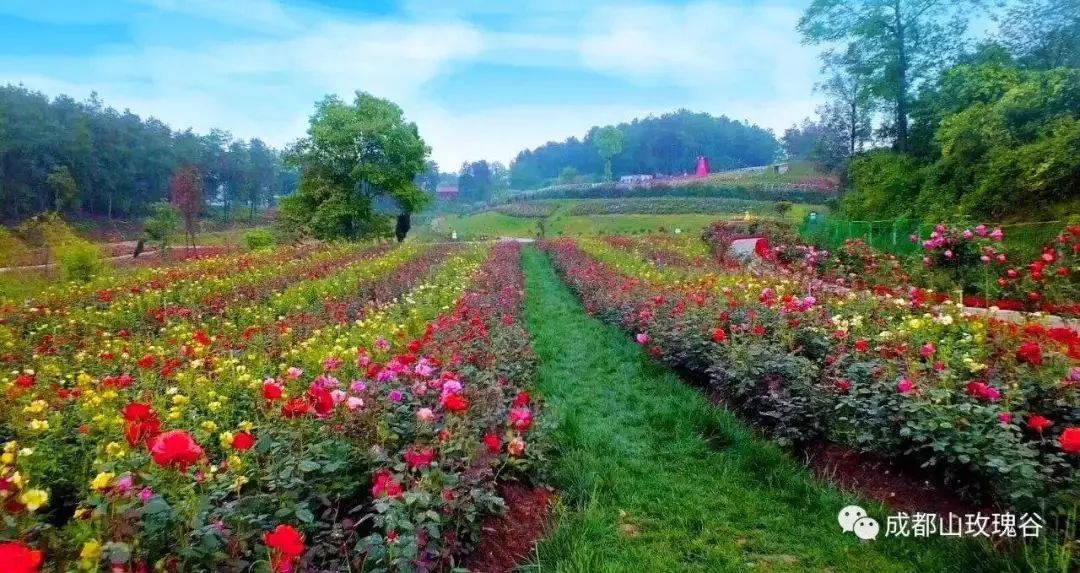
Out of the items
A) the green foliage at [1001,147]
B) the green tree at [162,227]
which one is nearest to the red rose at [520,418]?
the green foliage at [1001,147]

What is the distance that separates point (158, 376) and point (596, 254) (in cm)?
1217

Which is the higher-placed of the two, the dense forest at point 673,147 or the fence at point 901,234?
the dense forest at point 673,147

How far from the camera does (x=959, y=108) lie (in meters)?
15.1

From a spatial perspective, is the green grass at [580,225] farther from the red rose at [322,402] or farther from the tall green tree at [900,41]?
the red rose at [322,402]

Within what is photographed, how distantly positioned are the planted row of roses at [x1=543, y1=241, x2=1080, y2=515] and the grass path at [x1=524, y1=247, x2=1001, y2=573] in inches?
13.4

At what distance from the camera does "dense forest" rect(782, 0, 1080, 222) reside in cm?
1178

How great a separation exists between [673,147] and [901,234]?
230 feet

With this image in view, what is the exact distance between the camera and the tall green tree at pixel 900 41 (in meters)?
18.1

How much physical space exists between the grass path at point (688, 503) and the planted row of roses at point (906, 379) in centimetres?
34

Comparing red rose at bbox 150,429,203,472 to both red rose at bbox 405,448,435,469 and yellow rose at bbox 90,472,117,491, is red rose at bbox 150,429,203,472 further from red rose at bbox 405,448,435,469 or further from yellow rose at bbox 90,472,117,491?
red rose at bbox 405,448,435,469

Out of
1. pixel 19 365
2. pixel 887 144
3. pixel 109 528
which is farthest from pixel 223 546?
pixel 887 144

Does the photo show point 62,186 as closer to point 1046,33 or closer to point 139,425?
point 139,425

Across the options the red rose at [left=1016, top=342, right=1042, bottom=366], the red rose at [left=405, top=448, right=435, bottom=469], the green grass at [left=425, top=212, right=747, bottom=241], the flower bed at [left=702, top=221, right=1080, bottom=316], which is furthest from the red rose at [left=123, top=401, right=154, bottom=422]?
the green grass at [left=425, top=212, right=747, bottom=241]

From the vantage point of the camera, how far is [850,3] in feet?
61.6
